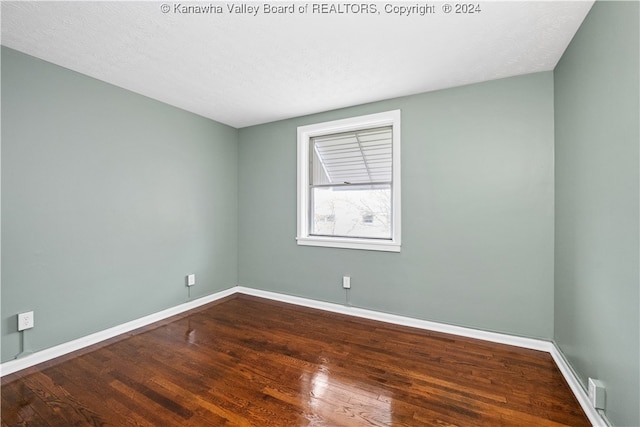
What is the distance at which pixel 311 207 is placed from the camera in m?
3.68

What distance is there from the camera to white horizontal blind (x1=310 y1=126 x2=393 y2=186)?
3.18 metres

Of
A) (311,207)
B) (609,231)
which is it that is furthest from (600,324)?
(311,207)

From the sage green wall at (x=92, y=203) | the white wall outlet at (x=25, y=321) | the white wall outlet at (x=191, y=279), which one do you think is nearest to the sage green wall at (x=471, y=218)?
the white wall outlet at (x=191, y=279)

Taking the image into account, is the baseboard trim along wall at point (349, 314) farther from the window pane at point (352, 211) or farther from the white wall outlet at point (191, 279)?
the window pane at point (352, 211)

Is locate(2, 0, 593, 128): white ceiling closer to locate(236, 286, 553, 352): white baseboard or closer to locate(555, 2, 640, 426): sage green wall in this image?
locate(555, 2, 640, 426): sage green wall

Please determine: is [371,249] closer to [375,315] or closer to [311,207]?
[375,315]

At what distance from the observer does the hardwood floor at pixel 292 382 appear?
161 centimetres

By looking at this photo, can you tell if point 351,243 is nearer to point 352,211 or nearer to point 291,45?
point 352,211

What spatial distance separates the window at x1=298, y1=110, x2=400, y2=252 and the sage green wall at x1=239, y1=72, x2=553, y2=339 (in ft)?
0.42

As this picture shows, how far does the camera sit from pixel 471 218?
2.62 metres

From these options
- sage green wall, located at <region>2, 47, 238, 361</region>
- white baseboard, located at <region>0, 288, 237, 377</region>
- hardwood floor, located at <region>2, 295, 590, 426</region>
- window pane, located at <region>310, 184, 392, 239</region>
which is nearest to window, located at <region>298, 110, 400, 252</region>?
window pane, located at <region>310, 184, 392, 239</region>

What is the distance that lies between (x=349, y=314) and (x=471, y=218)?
1716 millimetres

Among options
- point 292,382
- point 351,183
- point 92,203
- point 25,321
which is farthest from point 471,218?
point 25,321

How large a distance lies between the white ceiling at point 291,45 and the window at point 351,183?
1.81ft
